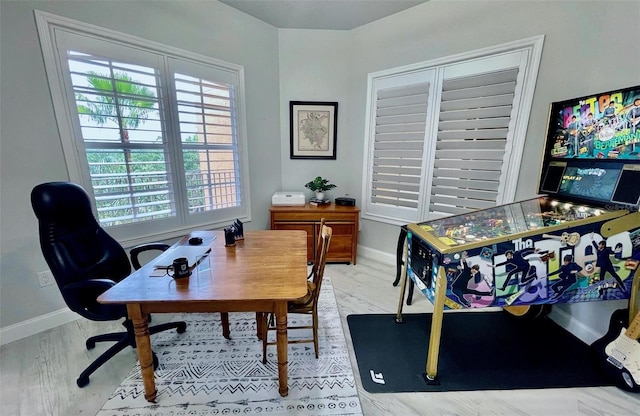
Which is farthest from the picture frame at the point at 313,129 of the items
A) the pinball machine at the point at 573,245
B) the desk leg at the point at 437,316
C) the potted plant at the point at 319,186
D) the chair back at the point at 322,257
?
the desk leg at the point at 437,316

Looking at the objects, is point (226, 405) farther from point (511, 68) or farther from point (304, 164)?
point (511, 68)

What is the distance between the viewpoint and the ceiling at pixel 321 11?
261cm

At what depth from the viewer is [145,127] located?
2324 millimetres

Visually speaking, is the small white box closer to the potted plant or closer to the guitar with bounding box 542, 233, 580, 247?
the potted plant

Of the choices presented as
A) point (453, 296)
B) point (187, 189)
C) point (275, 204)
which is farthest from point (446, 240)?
point (187, 189)

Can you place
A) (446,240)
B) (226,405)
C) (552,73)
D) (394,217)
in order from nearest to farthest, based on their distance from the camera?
(226,405) < (446,240) < (552,73) < (394,217)

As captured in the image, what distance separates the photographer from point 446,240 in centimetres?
154

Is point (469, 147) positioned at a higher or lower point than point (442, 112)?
lower

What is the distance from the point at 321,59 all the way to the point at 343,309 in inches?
119

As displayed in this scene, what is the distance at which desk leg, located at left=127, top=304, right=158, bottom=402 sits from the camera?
4.13 feet

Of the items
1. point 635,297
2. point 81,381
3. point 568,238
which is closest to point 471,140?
point 568,238

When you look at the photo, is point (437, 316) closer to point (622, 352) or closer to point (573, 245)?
point (573, 245)

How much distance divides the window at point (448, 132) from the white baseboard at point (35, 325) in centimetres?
323

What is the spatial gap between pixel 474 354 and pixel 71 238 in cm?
291
